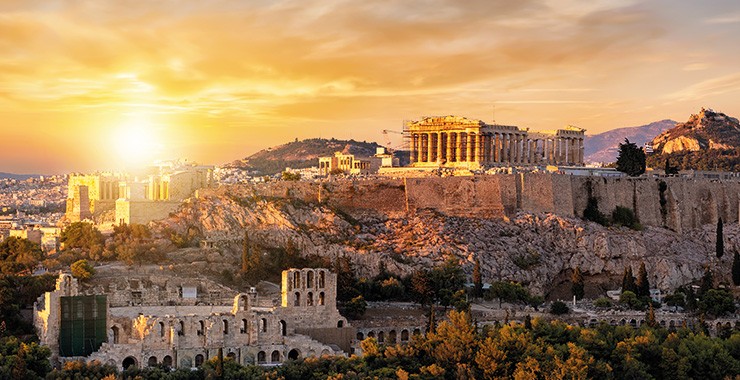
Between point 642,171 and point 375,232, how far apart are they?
25.9 metres

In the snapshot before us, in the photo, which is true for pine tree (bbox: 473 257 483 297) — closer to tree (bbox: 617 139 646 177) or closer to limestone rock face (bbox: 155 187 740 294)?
limestone rock face (bbox: 155 187 740 294)

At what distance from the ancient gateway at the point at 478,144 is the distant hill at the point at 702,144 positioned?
21.3 metres

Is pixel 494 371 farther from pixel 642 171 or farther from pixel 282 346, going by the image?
pixel 642 171

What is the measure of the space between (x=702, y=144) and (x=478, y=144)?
50.1 m

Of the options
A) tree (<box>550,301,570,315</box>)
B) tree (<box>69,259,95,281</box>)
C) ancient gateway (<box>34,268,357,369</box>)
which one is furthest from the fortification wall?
ancient gateway (<box>34,268,357,369</box>)

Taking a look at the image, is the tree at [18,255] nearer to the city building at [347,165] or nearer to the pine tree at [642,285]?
the pine tree at [642,285]

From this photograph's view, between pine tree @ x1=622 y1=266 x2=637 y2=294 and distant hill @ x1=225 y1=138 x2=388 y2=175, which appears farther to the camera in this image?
distant hill @ x1=225 y1=138 x2=388 y2=175

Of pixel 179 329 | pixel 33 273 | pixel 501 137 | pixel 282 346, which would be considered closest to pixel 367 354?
pixel 282 346

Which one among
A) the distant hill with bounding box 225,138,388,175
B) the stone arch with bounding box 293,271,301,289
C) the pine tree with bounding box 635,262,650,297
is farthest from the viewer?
the distant hill with bounding box 225,138,388,175

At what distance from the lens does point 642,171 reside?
77312 mm

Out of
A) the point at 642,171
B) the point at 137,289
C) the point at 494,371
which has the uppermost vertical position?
the point at 642,171

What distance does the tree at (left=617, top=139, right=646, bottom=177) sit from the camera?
250ft

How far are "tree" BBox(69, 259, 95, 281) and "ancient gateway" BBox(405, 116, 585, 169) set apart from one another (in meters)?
32.3

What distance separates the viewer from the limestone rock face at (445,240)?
56469mm
